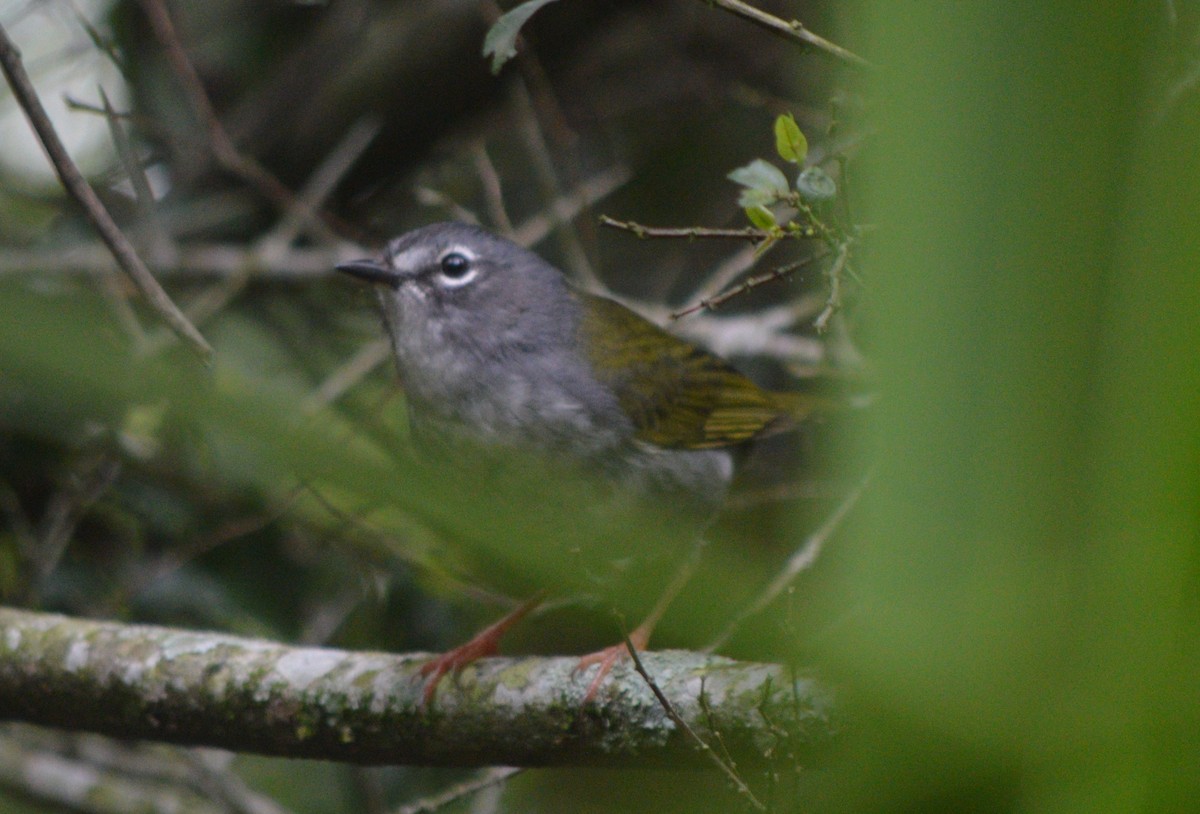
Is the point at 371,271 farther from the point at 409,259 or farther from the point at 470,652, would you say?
the point at 470,652

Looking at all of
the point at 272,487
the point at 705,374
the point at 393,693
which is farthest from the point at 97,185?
the point at 272,487

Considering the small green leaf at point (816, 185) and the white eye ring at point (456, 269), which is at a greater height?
the white eye ring at point (456, 269)

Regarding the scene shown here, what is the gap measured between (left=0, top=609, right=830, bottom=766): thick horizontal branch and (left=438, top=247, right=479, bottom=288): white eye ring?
127 centimetres

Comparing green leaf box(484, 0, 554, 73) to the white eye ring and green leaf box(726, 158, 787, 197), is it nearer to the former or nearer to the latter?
green leaf box(726, 158, 787, 197)

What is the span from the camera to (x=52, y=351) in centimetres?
47

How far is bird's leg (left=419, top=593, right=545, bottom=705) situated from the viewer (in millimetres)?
2857

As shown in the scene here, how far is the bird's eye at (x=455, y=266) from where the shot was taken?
3811 millimetres

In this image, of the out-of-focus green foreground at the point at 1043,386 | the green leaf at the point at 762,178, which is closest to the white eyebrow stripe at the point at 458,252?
the green leaf at the point at 762,178

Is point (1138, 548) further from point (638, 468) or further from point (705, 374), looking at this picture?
point (705, 374)

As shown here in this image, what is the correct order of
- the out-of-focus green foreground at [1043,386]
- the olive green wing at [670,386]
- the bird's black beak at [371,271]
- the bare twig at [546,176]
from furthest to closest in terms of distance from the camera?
the bare twig at [546,176], the olive green wing at [670,386], the bird's black beak at [371,271], the out-of-focus green foreground at [1043,386]

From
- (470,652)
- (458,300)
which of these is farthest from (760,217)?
(458,300)

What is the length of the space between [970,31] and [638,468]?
324cm

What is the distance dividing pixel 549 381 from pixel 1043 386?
3.15 m

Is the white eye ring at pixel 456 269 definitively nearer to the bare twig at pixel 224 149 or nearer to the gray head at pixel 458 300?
the gray head at pixel 458 300
